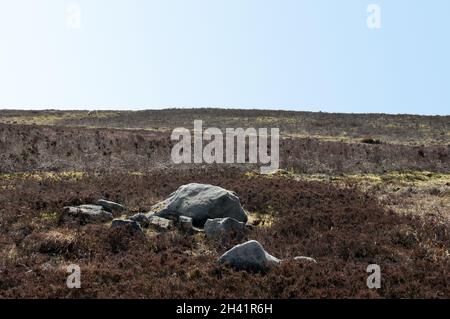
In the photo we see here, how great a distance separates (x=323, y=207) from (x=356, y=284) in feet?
25.6

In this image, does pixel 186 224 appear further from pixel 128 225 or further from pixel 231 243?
pixel 231 243

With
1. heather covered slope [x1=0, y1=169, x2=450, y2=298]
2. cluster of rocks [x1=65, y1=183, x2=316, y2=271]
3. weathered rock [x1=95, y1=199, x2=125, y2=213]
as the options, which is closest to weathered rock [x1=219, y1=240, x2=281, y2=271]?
heather covered slope [x1=0, y1=169, x2=450, y2=298]

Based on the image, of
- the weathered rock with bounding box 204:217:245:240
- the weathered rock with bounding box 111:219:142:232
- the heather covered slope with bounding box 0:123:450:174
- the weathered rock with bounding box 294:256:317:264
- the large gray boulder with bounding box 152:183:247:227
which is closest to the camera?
the weathered rock with bounding box 294:256:317:264

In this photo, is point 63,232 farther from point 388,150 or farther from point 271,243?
point 388,150

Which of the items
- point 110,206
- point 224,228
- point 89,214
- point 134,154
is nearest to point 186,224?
point 224,228

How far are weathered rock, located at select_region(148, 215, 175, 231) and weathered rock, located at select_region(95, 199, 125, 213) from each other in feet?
6.71

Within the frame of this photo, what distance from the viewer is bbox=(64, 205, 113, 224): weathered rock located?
16375 mm

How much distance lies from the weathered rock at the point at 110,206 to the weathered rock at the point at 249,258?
275 inches

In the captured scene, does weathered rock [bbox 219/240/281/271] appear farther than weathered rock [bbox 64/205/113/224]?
No

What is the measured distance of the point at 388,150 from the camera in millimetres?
37812

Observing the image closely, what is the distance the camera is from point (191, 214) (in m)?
16.5

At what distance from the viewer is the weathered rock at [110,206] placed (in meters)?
17.9

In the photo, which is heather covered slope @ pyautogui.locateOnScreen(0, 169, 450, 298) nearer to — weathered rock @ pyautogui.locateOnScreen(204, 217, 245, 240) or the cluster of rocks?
weathered rock @ pyautogui.locateOnScreen(204, 217, 245, 240)
